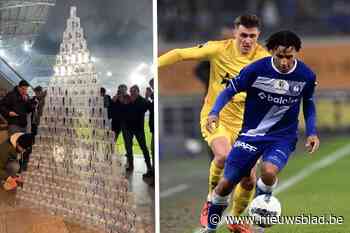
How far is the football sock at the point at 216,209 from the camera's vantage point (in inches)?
211

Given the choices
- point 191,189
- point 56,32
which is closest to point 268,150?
point 56,32

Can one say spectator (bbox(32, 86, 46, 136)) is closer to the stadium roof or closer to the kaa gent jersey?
the stadium roof

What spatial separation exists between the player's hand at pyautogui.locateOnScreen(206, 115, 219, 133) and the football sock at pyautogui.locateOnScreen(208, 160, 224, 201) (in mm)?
231

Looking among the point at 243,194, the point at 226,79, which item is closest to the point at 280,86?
the point at 226,79

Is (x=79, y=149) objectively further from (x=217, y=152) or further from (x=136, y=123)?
(x=217, y=152)

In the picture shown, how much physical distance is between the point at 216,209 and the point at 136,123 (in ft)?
Answer: 2.24

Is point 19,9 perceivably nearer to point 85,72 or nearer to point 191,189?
point 85,72

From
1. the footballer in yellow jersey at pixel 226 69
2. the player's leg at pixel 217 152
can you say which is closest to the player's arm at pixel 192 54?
the footballer in yellow jersey at pixel 226 69

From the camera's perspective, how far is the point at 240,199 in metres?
5.33

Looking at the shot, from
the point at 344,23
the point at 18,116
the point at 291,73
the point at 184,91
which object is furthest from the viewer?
the point at 344,23

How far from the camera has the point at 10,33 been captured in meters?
5.36

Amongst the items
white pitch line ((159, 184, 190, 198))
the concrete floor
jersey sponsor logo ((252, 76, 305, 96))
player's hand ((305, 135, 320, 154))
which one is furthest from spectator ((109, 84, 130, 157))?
white pitch line ((159, 184, 190, 198))

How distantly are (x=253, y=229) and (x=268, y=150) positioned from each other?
46 cm

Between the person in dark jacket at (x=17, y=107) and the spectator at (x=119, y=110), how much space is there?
0.50 metres
